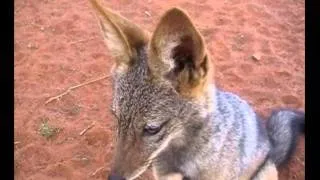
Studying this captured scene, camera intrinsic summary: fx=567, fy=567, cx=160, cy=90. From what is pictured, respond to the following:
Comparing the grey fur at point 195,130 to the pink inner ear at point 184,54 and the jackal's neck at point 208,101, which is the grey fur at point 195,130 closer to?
the jackal's neck at point 208,101

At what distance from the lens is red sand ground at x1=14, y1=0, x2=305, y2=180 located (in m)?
5.66

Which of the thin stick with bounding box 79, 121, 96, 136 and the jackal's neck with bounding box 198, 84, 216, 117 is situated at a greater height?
the jackal's neck with bounding box 198, 84, 216, 117

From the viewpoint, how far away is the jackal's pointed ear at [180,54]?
324 centimetres

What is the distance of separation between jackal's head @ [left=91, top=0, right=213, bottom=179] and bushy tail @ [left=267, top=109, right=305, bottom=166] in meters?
1.54

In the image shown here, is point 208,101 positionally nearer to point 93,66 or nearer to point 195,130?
point 195,130

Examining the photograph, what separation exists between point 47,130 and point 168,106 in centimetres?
248

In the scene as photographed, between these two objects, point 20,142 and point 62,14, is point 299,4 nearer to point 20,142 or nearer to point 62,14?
point 62,14

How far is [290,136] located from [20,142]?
2.68m

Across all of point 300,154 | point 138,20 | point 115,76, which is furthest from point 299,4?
point 115,76

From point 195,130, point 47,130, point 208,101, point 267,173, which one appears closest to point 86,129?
point 47,130

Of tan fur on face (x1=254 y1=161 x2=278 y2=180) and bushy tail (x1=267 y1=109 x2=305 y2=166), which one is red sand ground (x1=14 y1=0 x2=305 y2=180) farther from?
tan fur on face (x1=254 y1=161 x2=278 y2=180)

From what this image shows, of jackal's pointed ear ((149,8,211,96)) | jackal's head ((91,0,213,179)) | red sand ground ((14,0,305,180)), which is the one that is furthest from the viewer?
red sand ground ((14,0,305,180))

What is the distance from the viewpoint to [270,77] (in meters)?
6.54

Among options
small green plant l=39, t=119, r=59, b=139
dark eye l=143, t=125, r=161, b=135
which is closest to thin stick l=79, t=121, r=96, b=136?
small green plant l=39, t=119, r=59, b=139
